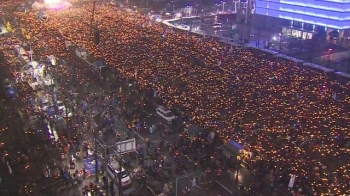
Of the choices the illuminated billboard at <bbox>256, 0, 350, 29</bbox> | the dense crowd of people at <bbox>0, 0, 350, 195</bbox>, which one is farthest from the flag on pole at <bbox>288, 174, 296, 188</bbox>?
the illuminated billboard at <bbox>256, 0, 350, 29</bbox>

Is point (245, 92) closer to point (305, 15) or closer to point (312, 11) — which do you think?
point (312, 11)

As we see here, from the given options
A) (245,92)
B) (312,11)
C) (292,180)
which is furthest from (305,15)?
(292,180)

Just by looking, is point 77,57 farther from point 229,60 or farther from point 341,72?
point 341,72

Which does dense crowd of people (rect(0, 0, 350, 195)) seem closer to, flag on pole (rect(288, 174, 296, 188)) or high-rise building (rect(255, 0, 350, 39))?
flag on pole (rect(288, 174, 296, 188))

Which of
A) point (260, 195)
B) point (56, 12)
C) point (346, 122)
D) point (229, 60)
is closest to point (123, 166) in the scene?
point (260, 195)

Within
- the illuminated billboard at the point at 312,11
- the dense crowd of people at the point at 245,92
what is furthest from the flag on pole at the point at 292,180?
Answer: the illuminated billboard at the point at 312,11

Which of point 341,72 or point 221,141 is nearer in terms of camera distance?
point 221,141
